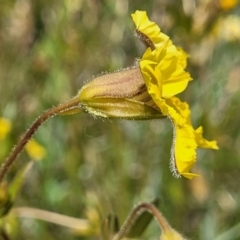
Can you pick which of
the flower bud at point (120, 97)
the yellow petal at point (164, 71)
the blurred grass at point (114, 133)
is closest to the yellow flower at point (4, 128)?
the blurred grass at point (114, 133)

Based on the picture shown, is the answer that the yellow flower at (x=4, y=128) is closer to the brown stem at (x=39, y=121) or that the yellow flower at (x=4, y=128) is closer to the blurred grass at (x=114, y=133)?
the blurred grass at (x=114, y=133)

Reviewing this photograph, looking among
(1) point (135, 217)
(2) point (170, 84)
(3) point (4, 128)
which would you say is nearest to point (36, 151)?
(3) point (4, 128)

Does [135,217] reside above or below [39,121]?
below

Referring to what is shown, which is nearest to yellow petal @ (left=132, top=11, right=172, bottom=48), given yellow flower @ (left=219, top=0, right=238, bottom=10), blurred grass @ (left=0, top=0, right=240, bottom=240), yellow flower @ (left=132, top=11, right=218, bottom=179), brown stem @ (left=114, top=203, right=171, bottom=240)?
yellow flower @ (left=132, top=11, right=218, bottom=179)

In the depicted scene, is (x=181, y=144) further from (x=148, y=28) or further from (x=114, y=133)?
(x=114, y=133)

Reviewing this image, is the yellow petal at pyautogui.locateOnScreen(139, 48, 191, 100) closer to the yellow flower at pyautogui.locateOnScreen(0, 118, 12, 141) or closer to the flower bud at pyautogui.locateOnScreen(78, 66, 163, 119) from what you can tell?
the flower bud at pyautogui.locateOnScreen(78, 66, 163, 119)

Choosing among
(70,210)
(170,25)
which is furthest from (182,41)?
(70,210)

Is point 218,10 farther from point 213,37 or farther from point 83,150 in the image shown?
point 83,150
